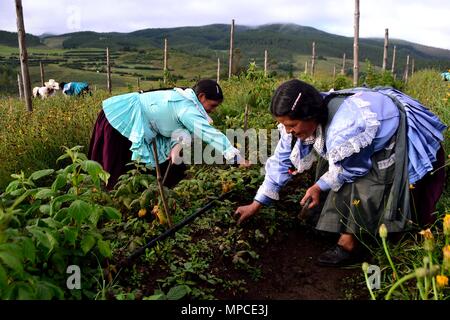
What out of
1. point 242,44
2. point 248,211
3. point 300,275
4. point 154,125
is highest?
point 242,44

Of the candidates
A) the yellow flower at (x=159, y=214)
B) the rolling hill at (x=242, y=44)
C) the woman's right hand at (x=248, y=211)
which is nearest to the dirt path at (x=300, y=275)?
the woman's right hand at (x=248, y=211)

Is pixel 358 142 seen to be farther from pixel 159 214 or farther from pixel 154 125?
pixel 154 125

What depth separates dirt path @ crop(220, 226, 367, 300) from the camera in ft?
7.31

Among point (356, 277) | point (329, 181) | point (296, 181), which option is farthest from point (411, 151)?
point (296, 181)

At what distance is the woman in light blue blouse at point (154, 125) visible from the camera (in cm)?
314

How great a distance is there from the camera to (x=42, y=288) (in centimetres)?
145

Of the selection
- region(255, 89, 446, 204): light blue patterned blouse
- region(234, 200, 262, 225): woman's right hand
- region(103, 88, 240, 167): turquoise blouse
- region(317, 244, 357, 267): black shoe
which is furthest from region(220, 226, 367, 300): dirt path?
region(103, 88, 240, 167): turquoise blouse

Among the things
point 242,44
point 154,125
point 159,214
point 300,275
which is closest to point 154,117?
point 154,125

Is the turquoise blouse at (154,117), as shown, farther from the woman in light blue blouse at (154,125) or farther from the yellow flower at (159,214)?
the yellow flower at (159,214)

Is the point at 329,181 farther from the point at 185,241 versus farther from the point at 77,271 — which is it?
the point at 77,271

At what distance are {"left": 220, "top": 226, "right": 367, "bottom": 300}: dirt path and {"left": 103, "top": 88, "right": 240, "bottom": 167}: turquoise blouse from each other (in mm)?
1055

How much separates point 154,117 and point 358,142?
1680 millimetres

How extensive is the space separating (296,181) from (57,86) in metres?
10.5

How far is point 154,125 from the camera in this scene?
3371 mm
